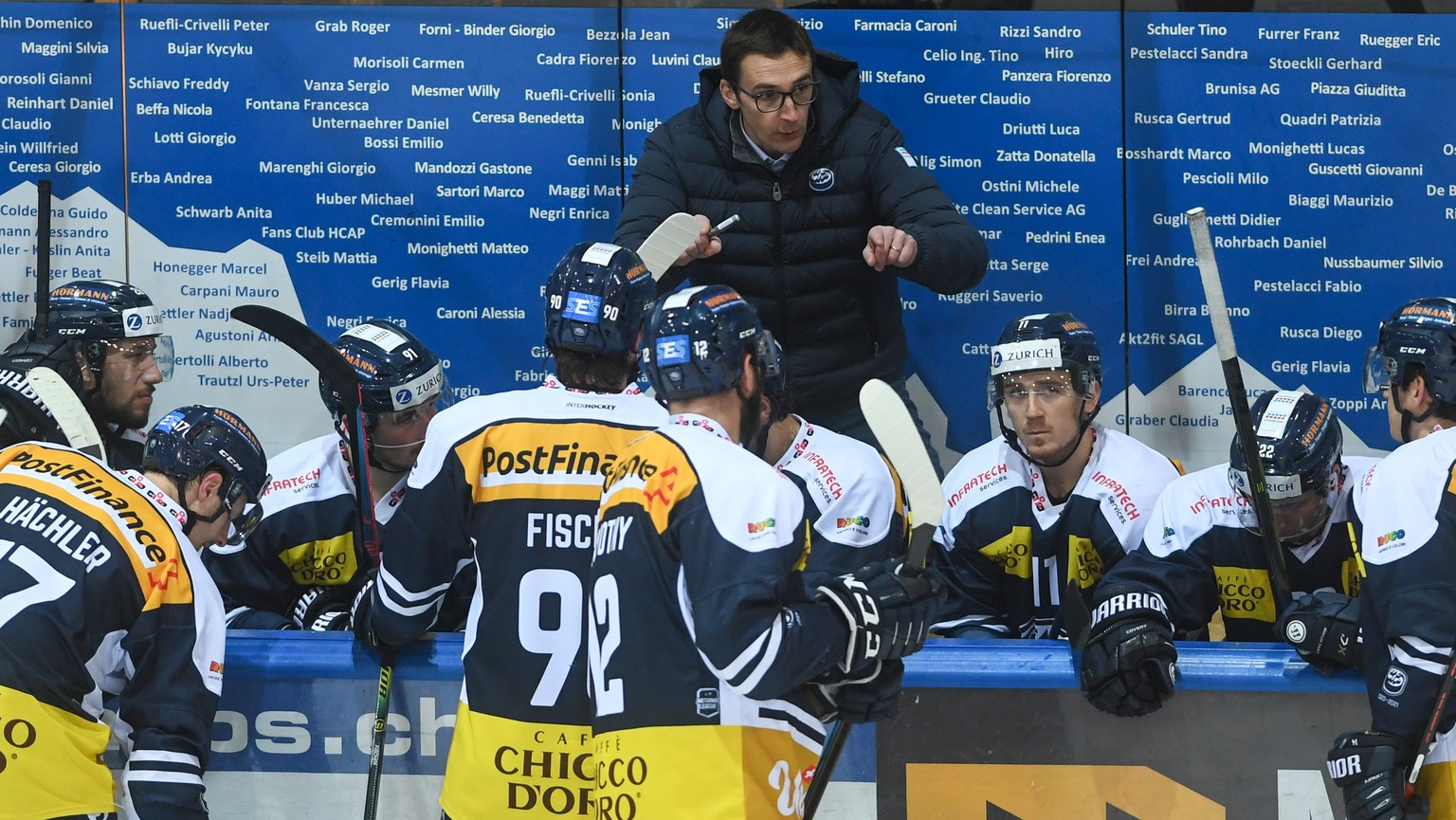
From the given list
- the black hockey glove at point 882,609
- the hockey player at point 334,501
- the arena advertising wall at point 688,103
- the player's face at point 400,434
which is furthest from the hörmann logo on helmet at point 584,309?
the arena advertising wall at point 688,103

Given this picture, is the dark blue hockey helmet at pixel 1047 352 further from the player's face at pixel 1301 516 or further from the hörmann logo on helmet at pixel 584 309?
the hörmann logo on helmet at pixel 584 309

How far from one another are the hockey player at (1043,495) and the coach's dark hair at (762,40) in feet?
3.24

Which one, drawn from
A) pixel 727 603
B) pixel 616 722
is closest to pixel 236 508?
pixel 616 722

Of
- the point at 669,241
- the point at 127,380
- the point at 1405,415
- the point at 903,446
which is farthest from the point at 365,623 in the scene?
the point at 1405,415

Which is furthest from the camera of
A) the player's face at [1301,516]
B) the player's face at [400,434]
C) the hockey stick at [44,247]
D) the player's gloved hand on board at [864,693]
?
the hockey stick at [44,247]

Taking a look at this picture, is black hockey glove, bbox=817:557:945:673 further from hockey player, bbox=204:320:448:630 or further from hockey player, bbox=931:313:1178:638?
hockey player, bbox=204:320:448:630

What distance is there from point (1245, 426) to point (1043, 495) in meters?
0.66

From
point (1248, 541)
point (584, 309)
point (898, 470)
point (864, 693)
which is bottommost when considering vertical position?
point (864, 693)

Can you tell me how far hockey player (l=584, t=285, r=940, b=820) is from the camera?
8.01ft

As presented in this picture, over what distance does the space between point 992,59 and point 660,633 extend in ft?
10.8

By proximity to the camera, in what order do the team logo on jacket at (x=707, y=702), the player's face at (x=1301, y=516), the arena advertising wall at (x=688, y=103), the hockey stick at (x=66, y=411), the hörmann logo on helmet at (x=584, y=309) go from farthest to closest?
the arena advertising wall at (x=688, y=103), the player's face at (x=1301, y=516), the hockey stick at (x=66, y=411), the hörmann logo on helmet at (x=584, y=309), the team logo on jacket at (x=707, y=702)

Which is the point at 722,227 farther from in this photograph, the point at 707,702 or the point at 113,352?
the point at 707,702

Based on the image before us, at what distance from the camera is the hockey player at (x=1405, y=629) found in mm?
2783

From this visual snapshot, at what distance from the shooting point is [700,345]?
261 centimetres
